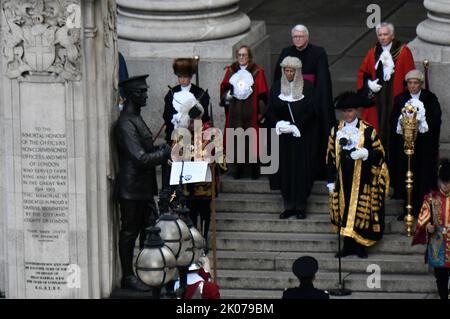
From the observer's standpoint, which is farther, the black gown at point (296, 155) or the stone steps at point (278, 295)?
the black gown at point (296, 155)

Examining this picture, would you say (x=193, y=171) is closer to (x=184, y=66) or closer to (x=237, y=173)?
(x=184, y=66)

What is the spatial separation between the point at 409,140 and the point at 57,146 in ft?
15.0

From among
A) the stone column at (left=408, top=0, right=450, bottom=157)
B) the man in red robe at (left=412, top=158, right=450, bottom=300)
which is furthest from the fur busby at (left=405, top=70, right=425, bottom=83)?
the man in red robe at (left=412, top=158, right=450, bottom=300)

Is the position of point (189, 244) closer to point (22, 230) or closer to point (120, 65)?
point (22, 230)

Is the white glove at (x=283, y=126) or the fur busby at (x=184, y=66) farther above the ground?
the fur busby at (x=184, y=66)

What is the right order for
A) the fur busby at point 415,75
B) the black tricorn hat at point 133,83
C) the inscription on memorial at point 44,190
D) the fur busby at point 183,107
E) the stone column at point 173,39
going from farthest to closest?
1. the stone column at point 173,39
2. the fur busby at point 183,107
3. the fur busby at point 415,75
4. the black tricorn hat at point 133,83
5. the inscription on memorial at point 44,190

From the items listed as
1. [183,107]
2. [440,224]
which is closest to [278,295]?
[440,224]

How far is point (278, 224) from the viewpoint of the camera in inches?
1244

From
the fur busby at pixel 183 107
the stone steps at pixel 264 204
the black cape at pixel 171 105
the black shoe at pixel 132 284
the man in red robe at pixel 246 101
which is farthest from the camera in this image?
the man in red robe at pixel 246 101

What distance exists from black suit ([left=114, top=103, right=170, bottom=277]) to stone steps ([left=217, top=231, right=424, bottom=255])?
239cm

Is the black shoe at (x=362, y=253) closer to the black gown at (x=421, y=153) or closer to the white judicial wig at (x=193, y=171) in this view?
the black gown at (x=421, y=153)

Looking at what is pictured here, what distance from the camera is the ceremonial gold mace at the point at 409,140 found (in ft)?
101

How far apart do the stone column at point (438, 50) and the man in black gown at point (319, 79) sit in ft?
4.07

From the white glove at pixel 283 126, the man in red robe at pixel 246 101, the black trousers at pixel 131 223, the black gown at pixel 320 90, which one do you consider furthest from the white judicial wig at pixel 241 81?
the black trousers at pixel 131 223
